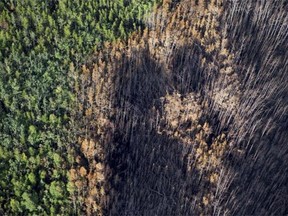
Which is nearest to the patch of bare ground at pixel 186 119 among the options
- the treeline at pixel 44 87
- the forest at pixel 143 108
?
the forest at pixel 143 108

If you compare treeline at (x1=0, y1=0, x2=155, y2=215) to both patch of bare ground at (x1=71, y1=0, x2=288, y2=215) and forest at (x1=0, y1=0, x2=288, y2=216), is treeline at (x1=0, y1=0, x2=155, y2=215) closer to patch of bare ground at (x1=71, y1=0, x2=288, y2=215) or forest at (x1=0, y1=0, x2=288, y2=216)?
forest at (x1=0, y1=0, x2=288, y2=216)

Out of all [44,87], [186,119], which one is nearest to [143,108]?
[186,119]

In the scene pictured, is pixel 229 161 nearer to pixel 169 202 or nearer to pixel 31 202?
pixel 169 202

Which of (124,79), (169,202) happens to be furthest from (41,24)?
(169,202)

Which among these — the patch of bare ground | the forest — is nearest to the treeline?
the forest

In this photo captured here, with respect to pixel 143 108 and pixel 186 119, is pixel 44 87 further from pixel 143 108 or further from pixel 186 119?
pixel 186 119

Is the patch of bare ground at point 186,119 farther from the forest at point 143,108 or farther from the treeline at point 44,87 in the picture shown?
the treeline at point 44,87
